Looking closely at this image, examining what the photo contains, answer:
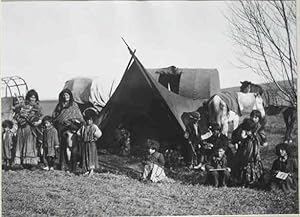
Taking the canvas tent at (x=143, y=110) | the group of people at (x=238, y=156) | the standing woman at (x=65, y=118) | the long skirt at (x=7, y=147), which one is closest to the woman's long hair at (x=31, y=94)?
the standing woman at (x=65, y=118)

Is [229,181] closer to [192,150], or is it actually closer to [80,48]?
[192,150]

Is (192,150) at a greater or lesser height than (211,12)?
lesser

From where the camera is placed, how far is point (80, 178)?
9.86 feet

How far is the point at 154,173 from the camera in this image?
3.01m

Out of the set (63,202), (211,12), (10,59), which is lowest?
(63,202)

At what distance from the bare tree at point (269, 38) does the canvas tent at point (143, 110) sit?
410 millimetres

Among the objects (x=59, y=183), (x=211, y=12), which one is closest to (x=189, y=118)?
(x=211, y=12)

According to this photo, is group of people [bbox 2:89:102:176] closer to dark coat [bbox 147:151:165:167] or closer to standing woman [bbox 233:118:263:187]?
dark coat [bbox 147:151:165:167]

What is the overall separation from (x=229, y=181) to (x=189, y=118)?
0.42 meters

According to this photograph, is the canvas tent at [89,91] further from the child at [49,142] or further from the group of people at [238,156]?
the group of people at [238,156]

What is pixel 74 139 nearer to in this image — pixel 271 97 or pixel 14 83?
pixel 14 83

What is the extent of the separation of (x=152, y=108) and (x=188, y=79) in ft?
0.86

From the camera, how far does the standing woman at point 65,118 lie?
9.85 feet

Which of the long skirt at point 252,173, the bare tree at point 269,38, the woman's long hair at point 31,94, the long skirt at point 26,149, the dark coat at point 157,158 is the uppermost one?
the bare tree at point 269,38
